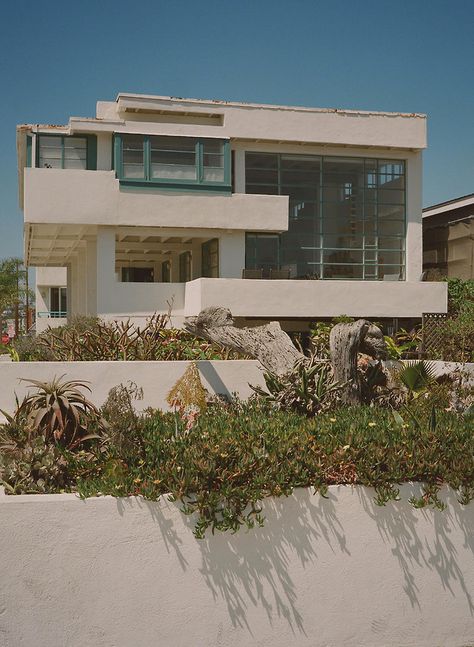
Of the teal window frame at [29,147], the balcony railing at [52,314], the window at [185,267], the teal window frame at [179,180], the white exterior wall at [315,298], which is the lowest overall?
the balcony railing at [52,314]

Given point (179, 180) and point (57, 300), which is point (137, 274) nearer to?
point (57, 300)

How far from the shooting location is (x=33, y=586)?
6.80 metres

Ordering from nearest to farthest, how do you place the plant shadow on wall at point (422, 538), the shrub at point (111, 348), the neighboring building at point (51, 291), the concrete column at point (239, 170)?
the plant shadow on wall at point (422, 538), the shrub at point (111, 348), the concrete column at point (239, 170), the neighboring building at point (51, 291)

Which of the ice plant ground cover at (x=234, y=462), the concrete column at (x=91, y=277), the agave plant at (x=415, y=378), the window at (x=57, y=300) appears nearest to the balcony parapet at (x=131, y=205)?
→ the concrete column at (x=91, y=277)

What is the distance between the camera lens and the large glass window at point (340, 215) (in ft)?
79.1

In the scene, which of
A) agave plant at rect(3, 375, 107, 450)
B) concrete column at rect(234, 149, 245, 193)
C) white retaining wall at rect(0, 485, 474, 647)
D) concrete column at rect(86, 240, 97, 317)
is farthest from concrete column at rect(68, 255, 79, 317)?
white retaining wall at rect(0, 485, 474, 647)

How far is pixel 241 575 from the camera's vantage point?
709 cm

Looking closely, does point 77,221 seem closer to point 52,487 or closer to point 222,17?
point 222,17

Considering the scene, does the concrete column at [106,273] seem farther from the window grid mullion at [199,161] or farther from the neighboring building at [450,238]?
the neighboring building at [450,238]

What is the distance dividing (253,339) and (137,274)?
23.1 meters

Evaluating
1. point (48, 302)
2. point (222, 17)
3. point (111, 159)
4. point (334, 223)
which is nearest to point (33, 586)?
point (222, 17)

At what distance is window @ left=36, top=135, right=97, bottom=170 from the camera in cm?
2153

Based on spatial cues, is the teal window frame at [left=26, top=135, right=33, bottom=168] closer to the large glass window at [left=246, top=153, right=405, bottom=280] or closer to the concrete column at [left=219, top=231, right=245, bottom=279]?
the concrete column at [left=219, top=231, right=245, bottom=279]

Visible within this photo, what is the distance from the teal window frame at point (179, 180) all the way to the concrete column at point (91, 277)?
316 centimetres
